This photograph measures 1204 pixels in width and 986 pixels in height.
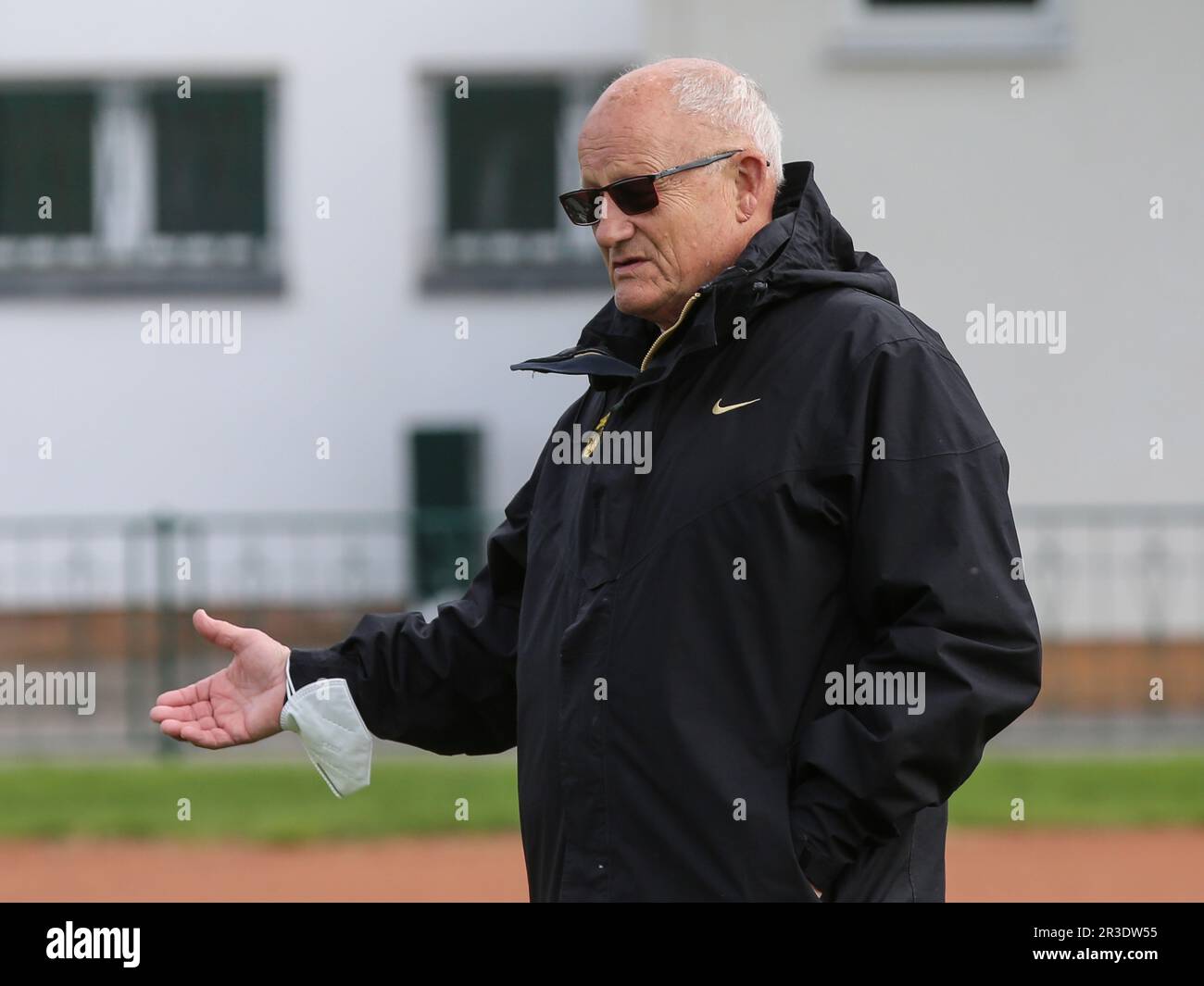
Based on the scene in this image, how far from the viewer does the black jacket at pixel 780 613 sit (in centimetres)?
256

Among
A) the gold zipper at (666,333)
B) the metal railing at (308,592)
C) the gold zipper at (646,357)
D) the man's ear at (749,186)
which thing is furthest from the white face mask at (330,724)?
the metal railing at (308,592)

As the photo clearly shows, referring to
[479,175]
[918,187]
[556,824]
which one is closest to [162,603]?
[479,175]

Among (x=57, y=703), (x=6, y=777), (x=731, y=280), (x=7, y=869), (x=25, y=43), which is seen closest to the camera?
(x=731, y=280)

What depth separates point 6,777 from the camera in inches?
386

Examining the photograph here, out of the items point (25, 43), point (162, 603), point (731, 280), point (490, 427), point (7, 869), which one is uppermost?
point (25, 43)

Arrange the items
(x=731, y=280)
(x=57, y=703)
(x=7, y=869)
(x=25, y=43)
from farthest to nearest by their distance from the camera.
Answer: (x=25, y=43) → (x=57, y=703) → (x=7, y=869) → (x=731, y=280)

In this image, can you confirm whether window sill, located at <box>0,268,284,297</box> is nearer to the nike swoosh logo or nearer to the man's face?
the man's face

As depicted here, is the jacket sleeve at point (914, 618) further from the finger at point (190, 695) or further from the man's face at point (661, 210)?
the finger at point (190, 695)

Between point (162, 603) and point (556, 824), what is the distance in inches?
349

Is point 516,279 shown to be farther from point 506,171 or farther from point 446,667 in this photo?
point 446,667

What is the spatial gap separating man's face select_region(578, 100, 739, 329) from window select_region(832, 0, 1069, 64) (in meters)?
8.90

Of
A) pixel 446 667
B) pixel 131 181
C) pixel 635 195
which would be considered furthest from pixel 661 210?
pixel 131 181

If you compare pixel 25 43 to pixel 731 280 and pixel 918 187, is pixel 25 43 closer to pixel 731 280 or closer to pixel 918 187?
pixel 918 187

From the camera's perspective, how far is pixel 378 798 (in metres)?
9.19
